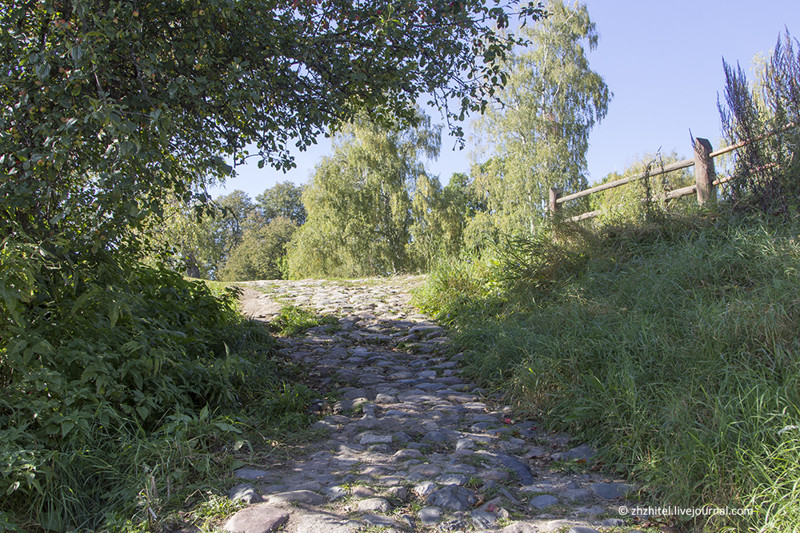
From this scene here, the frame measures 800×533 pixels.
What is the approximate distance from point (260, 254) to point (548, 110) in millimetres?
29558

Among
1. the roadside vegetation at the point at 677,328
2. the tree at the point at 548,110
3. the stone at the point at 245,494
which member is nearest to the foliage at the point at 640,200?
the roadside vegetation at the point at 677,328

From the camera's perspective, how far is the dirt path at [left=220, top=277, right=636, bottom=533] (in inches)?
108

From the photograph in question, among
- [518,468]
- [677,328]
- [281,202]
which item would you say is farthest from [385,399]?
[281,202]

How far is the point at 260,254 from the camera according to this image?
4550 centimetres

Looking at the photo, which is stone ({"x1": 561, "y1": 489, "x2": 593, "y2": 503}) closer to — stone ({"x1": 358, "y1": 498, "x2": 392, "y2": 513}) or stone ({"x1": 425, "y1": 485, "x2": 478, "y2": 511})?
stone ({"x1": 425, "y1": 485, "x2": 478, "y2": 511})

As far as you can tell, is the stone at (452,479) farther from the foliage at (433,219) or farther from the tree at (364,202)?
the tree at (364,202)

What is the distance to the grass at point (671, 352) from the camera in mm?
2840

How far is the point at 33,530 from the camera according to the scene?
279cm

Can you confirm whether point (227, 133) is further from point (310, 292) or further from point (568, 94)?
point (568, 94)

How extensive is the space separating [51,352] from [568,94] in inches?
951

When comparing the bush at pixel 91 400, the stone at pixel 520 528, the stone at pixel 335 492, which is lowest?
the stone at pixel 520 528

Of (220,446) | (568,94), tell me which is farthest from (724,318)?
(568,94)

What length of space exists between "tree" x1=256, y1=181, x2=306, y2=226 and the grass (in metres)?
54.8

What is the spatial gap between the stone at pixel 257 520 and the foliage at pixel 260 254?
4313 cm
